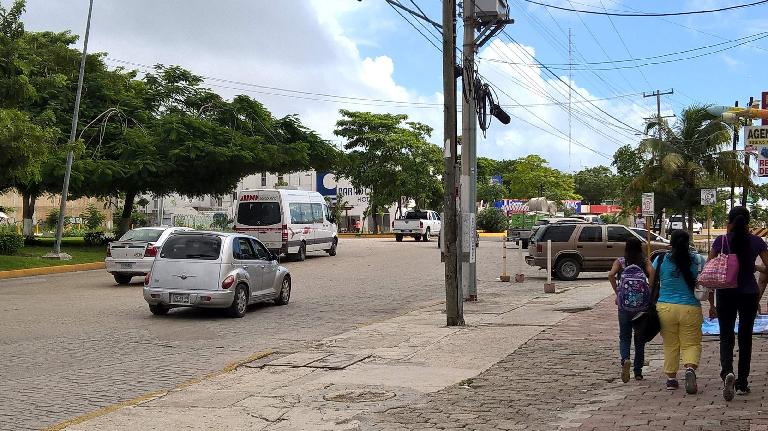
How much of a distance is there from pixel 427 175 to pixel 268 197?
1405 inches

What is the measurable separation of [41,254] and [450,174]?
22127mm

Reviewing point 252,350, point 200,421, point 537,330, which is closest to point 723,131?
point 537,330

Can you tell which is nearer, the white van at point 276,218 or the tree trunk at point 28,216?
the white van at point 276,218

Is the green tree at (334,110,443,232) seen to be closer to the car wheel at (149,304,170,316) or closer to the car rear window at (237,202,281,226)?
the car rear window at (237,202,281,226)

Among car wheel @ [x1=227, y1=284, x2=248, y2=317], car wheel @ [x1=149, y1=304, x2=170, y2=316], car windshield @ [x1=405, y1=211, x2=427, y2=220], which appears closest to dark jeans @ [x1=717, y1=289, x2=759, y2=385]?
car wheel @ [x1=227, y1=284, x2=248, y2=317]

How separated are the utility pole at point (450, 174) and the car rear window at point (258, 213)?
1659 centimetres

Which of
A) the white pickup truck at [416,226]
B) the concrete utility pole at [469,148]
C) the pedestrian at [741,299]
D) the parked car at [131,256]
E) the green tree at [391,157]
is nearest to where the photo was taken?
the pedestrian at [741,299]

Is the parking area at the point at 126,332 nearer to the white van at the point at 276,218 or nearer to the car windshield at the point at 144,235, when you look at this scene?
the car windshield at the point at 144,235

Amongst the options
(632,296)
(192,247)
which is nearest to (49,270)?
(192,247)

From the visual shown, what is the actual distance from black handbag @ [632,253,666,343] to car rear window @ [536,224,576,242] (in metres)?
16.2

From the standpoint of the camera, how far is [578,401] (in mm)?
7926

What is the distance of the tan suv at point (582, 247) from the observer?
966 inches

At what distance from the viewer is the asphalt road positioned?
341 inches

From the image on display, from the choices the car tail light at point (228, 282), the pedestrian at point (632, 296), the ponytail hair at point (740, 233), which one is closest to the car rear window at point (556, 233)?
the car tail light at point (228, 282)
